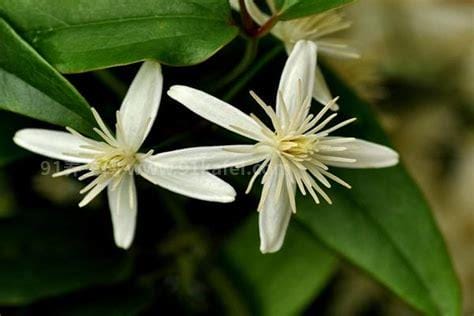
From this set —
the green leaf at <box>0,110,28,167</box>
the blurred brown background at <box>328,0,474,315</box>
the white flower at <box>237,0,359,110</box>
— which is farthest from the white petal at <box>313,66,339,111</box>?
the blurred brown background at <box>328,0,474,315</box>

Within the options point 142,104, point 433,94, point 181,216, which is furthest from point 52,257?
point 433,94

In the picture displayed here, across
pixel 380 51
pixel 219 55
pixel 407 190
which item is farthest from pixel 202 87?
pixel 380 51

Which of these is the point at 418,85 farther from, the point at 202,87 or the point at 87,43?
the point at 87,43

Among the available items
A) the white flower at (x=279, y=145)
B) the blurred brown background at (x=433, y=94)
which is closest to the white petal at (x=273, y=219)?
the white flower at (x=279, y=145)

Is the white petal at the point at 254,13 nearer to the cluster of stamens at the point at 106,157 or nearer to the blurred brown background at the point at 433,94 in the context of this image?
the cluster of stamens at the point at 106,157

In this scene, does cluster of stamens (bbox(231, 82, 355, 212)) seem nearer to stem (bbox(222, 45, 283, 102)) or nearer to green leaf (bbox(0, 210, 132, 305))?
stem (bbox(222, 45, 283, 102))

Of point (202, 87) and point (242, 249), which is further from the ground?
point (202, 87)
